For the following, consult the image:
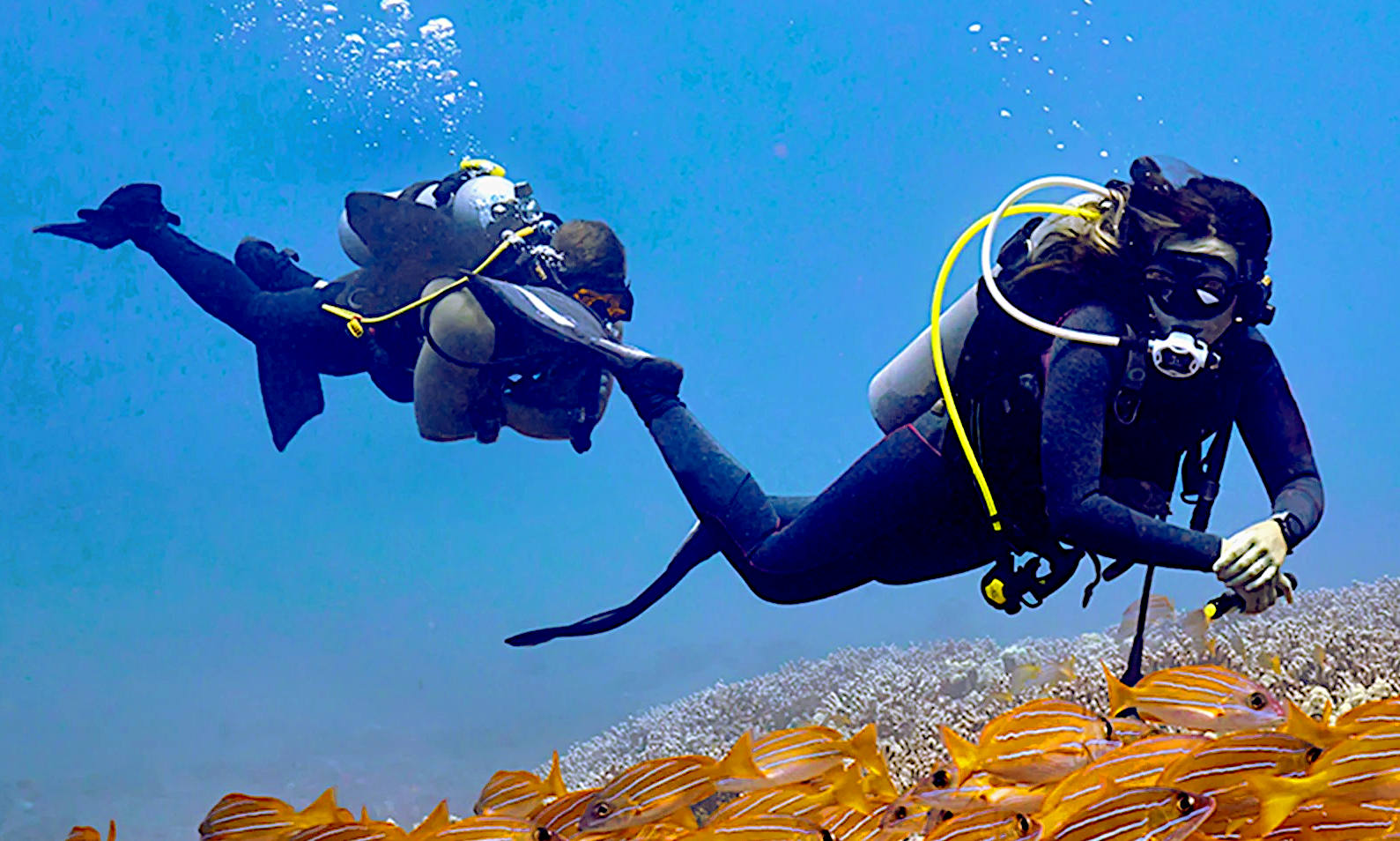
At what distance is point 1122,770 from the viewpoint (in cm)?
180

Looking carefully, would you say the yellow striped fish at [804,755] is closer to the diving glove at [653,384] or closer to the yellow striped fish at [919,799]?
the yellow striped fish at [919,799]

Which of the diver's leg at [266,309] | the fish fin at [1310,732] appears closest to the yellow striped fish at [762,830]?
the fish fin at [1310,732]

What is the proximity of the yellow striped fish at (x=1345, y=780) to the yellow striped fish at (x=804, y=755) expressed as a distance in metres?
0.91

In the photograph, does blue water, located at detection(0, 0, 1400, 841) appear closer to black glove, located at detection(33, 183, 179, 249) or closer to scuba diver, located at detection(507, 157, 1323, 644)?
scuba diver, located at detection(507, 157, 1323, 644)

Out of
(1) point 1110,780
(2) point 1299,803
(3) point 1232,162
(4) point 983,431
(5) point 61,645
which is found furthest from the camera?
(5) point 61,645

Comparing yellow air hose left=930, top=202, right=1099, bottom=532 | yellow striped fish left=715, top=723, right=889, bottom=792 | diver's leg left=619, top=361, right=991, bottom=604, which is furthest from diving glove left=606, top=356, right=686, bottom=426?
yellow striped fish left=715, top=723, right=889, bottom=792

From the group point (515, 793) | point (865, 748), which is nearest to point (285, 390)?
point (515, 793)

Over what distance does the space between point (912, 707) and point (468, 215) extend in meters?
4.45

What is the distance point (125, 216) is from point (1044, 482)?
267 inches

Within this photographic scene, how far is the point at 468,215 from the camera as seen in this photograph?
16.6ft

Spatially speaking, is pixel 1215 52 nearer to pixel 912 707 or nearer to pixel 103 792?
pixel 912 707

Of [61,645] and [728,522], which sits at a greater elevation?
[61,645]

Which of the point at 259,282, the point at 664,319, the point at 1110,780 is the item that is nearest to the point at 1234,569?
the point at 1110,780

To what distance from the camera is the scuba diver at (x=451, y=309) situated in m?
4.75
